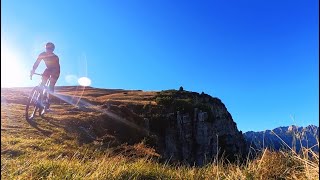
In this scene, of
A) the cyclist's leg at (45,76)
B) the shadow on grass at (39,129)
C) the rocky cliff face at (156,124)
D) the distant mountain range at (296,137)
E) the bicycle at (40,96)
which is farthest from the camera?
the rocky cliff face at (156,124)

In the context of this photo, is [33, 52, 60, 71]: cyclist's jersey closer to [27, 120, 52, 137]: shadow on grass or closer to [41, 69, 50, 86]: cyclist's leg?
[41, 69, 50, 86]: cyclist's leg

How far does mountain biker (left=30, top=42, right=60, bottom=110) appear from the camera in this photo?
69.1 feet

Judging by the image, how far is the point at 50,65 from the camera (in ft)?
71.1

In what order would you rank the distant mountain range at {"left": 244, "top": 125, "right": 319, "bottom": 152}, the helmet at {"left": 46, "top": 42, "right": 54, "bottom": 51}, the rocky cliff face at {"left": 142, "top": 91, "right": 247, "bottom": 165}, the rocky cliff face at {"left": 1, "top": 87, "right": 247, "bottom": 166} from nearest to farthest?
the distant mountain range at {"left": 244, "top": 125, "right": 319, "bottom": 152} < the helmet at {"left": 46, "top": 42, "right": 54, "bottom": 51} < the rocky cliff face at {"left": 1, "top": 87, "right": 247, "bottom": 166} < the rocky cliff face at {"left": 142, "top": 91, "right": 247, "bottom": 165}

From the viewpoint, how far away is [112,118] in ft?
145

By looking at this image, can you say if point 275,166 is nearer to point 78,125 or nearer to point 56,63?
point 56,63

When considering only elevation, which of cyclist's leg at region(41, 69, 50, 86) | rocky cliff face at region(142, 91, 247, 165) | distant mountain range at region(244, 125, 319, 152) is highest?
cyclist's leg at region(41, 69, 50, 86)

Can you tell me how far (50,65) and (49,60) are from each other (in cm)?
34

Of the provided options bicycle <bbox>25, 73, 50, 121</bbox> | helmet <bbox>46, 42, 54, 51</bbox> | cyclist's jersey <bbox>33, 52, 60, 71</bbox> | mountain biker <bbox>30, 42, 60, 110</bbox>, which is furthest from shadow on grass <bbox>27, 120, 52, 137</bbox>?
helmet <bbox>46, 42, 54, 51</bbox>

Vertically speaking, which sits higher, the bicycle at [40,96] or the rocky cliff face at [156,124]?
the bicycle at [40,96]

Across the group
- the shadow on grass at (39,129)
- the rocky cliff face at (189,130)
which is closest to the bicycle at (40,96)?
the shadow on grass at (39,129)

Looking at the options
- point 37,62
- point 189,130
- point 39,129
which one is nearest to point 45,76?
point 37,62

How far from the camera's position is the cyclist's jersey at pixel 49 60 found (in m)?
21.1

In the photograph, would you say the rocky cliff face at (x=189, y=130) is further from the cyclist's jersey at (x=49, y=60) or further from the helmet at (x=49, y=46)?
the helmet at (x=49, y=46)
